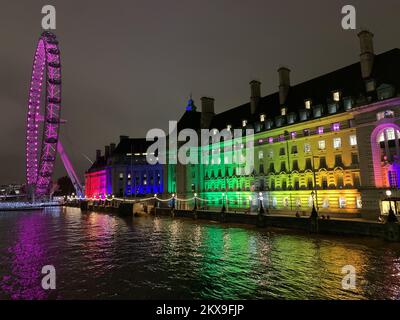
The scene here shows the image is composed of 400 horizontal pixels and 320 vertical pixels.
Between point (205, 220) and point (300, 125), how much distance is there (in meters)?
27.0

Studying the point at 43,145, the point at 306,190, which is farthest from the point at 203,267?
the point at 43,145

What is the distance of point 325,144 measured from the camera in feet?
192

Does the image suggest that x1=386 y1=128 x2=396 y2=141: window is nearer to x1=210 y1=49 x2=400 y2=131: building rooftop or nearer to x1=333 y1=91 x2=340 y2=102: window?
x1=210 y1=49 x2=400 y2=131: building rooftop

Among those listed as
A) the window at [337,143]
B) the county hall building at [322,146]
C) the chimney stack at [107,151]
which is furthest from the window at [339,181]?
the chimney stack at [107,151]

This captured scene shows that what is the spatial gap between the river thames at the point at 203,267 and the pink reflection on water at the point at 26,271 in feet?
0.21

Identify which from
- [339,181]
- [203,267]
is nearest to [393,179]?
[339,181]

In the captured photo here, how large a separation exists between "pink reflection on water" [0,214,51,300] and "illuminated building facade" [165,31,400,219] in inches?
1430

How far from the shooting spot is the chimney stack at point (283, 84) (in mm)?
72375

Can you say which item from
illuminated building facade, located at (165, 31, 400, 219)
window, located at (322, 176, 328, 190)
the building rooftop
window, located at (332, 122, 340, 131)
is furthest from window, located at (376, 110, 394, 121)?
window, located at (322, 176, 328, 190)

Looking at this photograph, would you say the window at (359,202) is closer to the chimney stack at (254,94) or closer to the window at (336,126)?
the window at (336,126)

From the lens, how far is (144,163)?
479ft
